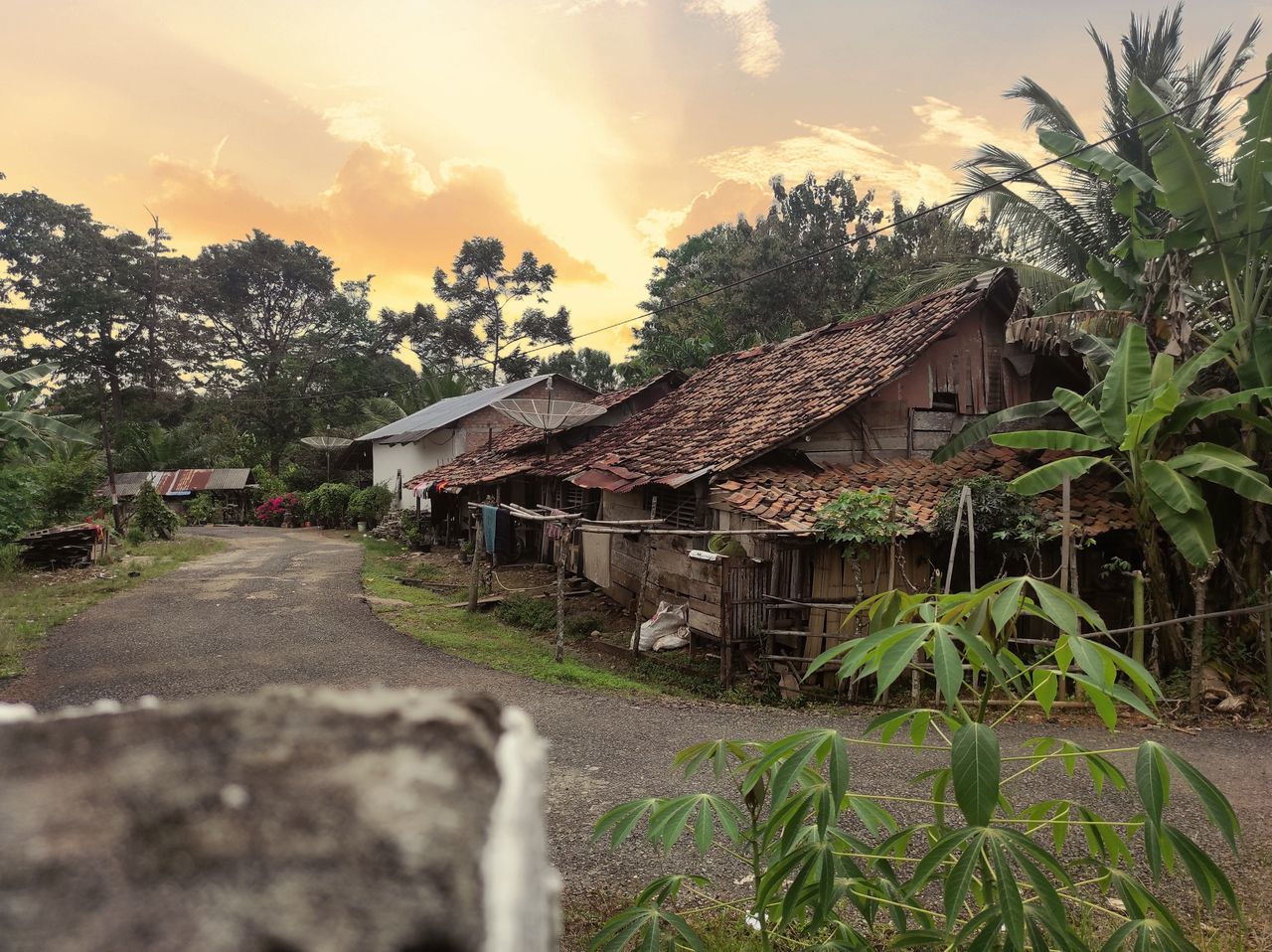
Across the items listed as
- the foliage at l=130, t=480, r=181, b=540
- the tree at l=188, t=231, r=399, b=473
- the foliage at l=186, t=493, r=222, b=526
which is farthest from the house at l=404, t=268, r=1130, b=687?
the tree at l=188, t=231, r=399, b=473

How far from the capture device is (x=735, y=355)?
1708 centimetres

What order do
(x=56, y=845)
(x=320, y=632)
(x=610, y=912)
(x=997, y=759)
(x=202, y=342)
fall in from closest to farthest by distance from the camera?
(x=56, y=845) < (x=997, y=759) < (x=610, y=912) < (x=320, y=632) < (x=202, y=342)

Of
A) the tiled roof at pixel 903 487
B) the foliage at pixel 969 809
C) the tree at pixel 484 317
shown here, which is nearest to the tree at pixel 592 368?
the tree at pixel 484 317

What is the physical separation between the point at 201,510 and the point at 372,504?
31.9 ft

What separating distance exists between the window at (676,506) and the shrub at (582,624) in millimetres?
1988

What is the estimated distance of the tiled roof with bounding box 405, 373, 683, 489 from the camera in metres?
16.4

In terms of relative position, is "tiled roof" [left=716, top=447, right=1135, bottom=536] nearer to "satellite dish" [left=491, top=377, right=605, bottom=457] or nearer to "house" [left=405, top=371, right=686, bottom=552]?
"house" [left=405, top=371, right=686, bottom=552]

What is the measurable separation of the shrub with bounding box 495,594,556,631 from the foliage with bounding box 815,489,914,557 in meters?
5.26

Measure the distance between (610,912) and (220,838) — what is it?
4.23 m

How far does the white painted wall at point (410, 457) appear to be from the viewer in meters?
23.2

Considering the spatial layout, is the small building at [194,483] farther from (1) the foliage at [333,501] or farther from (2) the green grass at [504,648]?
(2) the green grass at [504,648]

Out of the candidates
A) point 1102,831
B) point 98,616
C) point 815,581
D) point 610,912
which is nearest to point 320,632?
point 98,616

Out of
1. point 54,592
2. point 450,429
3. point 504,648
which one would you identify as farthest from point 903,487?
point 450,429

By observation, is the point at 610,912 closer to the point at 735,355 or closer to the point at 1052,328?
the point at 1052,328
